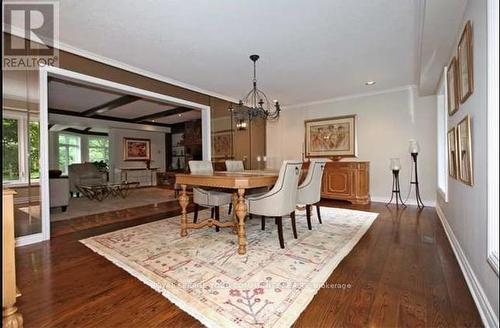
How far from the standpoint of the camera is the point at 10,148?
8.95 ft

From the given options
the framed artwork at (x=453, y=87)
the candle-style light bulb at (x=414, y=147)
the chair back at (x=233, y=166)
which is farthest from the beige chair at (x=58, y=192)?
the candle-style light bulb at (x=414, y=147)

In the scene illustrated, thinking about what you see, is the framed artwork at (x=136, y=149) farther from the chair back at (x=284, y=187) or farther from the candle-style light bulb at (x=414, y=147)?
the candle-style light bulb at (x=414, y=147)

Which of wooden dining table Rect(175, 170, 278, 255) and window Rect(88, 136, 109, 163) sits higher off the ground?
window Rect(88, 136, 109, 163)

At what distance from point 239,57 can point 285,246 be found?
8.50 feet

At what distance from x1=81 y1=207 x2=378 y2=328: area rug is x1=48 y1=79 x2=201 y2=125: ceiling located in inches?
144

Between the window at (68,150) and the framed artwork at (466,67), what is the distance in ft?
38.1

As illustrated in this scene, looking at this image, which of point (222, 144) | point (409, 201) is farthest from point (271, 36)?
point (409, 201)

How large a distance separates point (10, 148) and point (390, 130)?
619cm

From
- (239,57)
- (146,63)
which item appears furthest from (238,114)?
(146,63)

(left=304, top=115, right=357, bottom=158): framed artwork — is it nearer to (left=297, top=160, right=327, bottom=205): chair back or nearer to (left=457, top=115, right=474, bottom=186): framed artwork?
(left=297, top=160, right=327, bottom=205): chair back

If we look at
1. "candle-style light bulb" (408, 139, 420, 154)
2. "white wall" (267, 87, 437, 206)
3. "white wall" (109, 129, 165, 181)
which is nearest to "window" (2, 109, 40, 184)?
"white wall" (267, 87, 437, 206)

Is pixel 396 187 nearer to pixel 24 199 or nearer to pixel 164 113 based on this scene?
pixel 24 199

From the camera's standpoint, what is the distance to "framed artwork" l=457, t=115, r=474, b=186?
179 cm

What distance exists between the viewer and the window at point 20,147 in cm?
271
